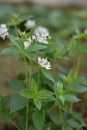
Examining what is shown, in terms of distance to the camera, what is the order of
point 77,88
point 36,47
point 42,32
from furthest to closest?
point 42,32
point 77,88
point 36,47

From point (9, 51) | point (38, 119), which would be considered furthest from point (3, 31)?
point (38, 119)

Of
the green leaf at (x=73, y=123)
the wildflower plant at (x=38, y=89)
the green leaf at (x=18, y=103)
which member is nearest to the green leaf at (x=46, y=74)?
the wildflower plant at (x=38, y=89)

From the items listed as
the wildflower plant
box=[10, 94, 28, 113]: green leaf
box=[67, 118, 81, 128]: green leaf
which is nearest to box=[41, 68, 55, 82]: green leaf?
the wildflower plant

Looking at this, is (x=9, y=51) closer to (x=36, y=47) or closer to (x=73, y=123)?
A: (x=36, y=47)

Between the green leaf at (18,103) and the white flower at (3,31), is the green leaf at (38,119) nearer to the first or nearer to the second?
the green leaf at (18,103)

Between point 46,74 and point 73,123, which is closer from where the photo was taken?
point 46,74

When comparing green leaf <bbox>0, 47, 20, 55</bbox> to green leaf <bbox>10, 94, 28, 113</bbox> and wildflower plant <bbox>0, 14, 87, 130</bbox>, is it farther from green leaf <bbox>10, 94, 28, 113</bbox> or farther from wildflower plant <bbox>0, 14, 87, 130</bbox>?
green leaf <bbox>10, 94, 28, 113</bbox>

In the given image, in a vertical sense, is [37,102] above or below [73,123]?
above
